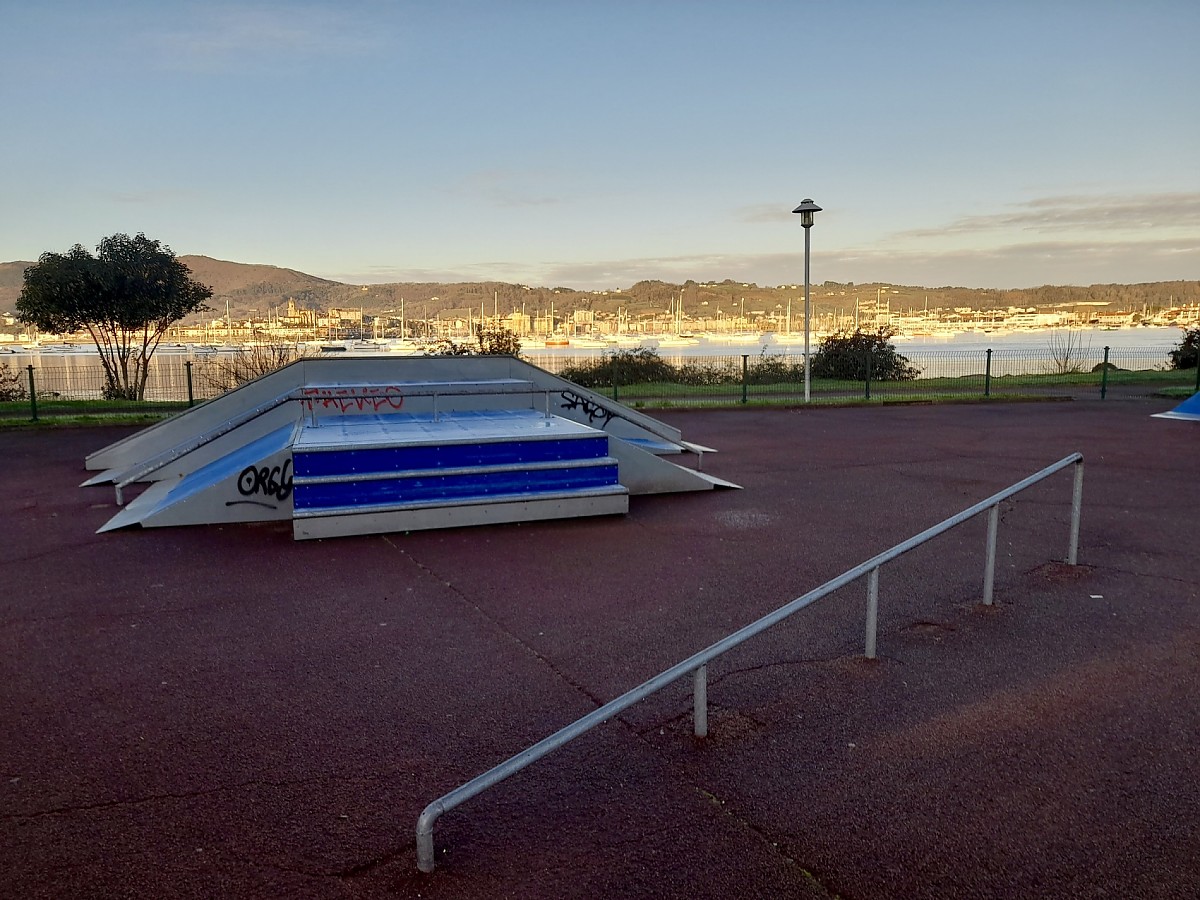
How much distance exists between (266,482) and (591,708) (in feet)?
19.9

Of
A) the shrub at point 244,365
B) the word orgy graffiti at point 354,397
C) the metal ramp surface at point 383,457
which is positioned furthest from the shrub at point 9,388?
the word orgy graffiti at point 354,397

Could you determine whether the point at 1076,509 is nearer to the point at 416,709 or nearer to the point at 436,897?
the point at 416,709

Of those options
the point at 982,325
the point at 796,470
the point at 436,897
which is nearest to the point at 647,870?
the point at 436,897

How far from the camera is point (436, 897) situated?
129 inches

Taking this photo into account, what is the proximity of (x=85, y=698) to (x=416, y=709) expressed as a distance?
1.97m

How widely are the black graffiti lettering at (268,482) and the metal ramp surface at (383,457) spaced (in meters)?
0.01

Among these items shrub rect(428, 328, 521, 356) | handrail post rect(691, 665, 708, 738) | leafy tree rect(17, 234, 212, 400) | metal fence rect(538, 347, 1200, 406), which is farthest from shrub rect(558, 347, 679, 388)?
handrail post rect(691, 665, 708, 738)

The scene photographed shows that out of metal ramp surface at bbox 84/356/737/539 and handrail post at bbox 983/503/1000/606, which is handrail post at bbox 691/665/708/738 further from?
metal ramp surface at bbox 84/356/737/539

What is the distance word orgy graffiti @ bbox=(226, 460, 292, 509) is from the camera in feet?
31.6

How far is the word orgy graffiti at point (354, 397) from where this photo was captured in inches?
477

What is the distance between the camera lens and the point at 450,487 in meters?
9.48

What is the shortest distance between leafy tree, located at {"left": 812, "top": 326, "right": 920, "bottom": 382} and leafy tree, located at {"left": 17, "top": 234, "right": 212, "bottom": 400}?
73.2 ft

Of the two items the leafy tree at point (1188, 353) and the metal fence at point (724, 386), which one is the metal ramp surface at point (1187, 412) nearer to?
the metal fence at point (724, 386)

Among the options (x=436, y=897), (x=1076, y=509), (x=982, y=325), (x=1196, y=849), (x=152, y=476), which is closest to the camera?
(x=436, y=897)
